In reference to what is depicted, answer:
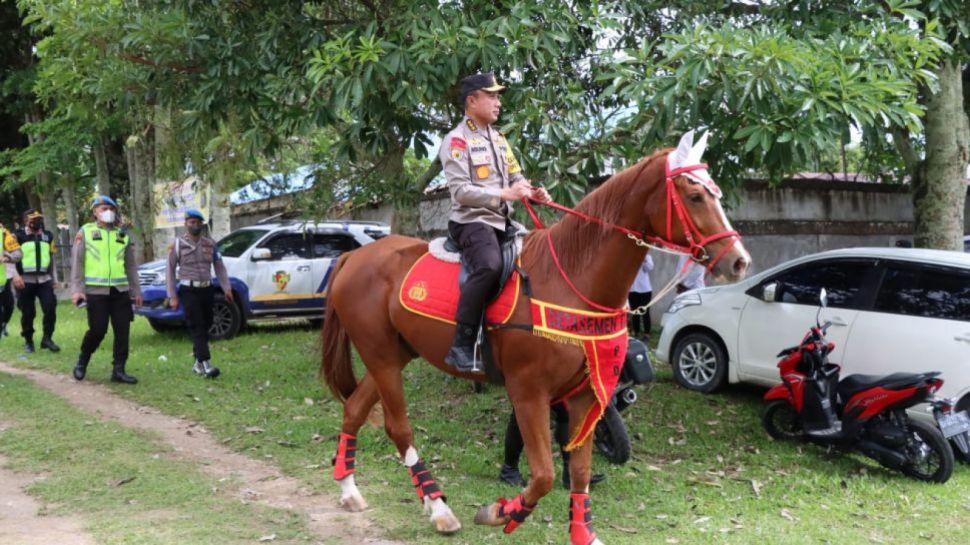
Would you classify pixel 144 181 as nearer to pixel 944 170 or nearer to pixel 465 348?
pixel 465 348

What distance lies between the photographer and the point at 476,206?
4.75 metres

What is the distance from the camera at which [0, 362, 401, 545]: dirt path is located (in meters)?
5.15

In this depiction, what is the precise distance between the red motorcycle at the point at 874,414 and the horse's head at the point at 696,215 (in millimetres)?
3366

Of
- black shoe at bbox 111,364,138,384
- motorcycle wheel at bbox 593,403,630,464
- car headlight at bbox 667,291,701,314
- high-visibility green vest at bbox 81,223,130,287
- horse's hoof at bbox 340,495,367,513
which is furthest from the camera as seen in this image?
black shoe at bbox 111,364,138,384

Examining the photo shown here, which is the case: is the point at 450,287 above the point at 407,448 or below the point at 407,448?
above

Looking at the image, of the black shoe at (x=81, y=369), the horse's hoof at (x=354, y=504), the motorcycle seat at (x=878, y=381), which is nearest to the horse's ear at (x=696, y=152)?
the horse's hoof at (x=354, y=504)

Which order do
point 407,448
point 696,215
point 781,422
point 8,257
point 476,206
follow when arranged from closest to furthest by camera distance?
point 696,215 < point 476,206 < point 407,448 < point 781,422 < point 8,257

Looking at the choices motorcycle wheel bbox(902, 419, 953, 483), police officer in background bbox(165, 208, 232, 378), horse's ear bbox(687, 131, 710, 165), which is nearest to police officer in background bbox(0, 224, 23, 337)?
police officer in background bbox(165, 208, 232, 378)

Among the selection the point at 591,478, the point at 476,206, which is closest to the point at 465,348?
the point at 476,206

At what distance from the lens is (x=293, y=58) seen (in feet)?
24.6

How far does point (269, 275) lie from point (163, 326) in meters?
2.16

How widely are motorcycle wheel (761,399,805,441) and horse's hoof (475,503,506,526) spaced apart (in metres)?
3.65

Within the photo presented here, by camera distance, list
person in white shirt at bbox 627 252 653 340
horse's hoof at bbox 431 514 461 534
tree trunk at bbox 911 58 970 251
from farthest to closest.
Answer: person in white shirt at bbox 627 252 653 340 < tree trunk at bbox 911 58 970 251 < horse's hoof at bbox 431 514 461 534

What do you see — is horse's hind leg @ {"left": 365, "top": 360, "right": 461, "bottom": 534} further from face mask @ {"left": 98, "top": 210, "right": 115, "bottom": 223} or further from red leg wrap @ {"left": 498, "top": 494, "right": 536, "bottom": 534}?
face mask @ {"left": 98, "top": 210, "right": 115, "bottom": 223}
